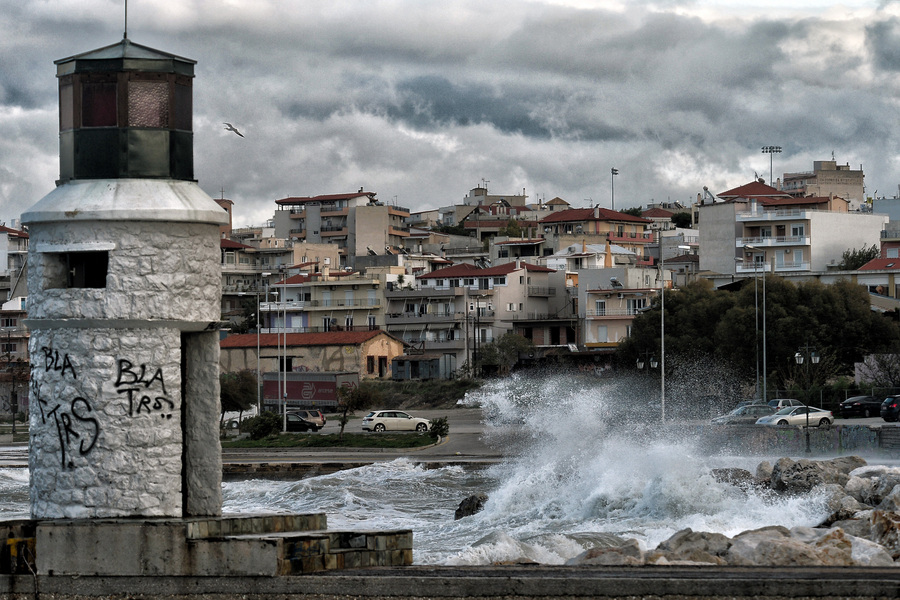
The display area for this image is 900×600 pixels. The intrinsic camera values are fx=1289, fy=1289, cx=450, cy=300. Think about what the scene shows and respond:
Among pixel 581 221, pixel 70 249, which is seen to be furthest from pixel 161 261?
pixel 581 221

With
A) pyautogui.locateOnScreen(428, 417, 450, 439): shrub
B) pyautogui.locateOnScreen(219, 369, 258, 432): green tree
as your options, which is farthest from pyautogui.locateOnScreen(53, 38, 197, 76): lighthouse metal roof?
pyautogui.locateOnScreen(219, 369, 258, 432): green tree

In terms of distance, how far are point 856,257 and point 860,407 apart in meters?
40.4

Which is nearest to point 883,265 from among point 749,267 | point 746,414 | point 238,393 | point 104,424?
point 749,267

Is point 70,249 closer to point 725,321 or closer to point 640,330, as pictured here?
point 725,321

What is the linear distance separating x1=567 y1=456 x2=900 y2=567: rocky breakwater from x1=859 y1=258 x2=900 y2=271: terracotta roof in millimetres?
54966

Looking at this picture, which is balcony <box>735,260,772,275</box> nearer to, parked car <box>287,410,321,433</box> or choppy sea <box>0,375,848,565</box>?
parked car <box>287,410,321,433</box>

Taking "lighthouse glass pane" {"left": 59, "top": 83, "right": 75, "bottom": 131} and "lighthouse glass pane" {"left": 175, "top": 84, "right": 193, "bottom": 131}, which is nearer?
"lighthouse glass pane" {"left": 59, "top": 83, "right": 75, "bottom": 131}

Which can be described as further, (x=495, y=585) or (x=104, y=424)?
(x=104, y=424)

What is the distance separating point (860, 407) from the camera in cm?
5291

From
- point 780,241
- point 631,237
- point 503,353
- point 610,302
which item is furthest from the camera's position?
point 631,237

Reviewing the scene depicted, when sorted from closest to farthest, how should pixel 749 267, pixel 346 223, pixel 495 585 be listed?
pixel 495 585, pixel 749 267, pixel 346 223

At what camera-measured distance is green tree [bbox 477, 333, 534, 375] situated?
84625 millimetres

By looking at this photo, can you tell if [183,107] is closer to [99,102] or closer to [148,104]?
[148,104]

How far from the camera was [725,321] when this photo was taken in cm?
6688
